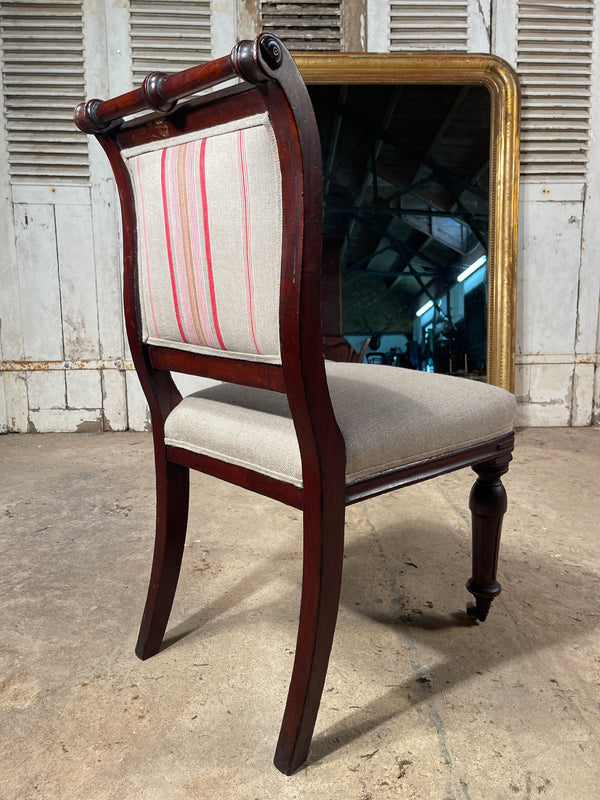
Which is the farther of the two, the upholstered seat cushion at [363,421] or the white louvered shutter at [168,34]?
the white louvered shutter at [168,34]

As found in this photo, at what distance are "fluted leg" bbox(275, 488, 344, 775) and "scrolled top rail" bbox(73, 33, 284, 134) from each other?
1.83ft

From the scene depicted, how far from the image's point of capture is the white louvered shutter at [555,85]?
2988 mm

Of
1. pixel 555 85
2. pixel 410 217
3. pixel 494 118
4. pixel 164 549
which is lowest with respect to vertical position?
pixel 164 549

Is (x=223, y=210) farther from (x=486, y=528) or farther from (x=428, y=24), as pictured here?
(x=428, y=24)

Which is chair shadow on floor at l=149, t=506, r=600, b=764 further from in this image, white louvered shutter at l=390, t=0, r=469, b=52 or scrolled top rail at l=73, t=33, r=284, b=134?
white louvered shutter at l=390, t=0, r=469, b=52

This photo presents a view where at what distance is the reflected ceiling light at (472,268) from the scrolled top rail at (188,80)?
8.38 ft

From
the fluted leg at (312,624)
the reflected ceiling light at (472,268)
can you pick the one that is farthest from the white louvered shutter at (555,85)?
the fluted leg at (312,624)

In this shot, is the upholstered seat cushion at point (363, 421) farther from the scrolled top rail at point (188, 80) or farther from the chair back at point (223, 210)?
the scrolled top rail at point (188, 80)

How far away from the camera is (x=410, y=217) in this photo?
3.55 m

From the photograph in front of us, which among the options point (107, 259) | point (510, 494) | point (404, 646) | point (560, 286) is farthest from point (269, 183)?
point (560, 286)

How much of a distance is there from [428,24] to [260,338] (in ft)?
8.82

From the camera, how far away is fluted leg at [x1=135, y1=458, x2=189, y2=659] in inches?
48.3

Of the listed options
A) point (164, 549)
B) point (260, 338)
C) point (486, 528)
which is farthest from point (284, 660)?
point (260, 338)

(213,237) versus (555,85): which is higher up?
(555,85)
